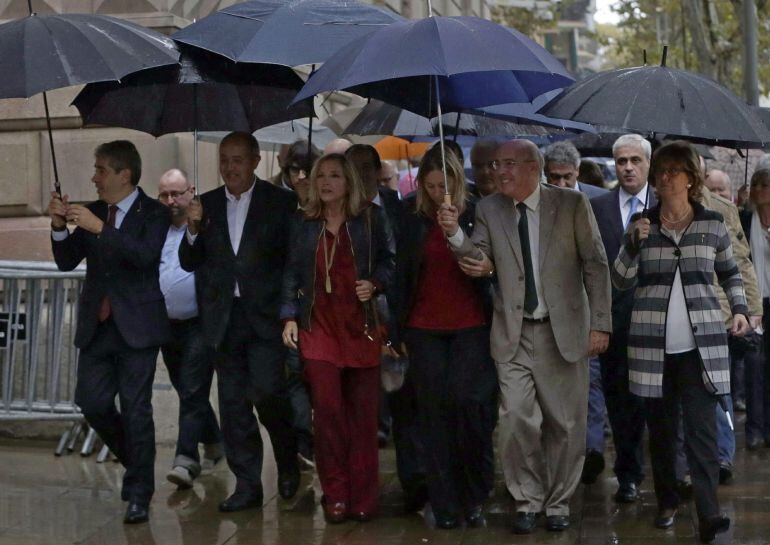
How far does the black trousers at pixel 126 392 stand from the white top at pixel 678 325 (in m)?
2.77

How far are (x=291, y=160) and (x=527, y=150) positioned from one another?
113 inches

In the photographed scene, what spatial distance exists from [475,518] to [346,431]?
840 millimetres

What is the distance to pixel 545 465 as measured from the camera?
790 cm

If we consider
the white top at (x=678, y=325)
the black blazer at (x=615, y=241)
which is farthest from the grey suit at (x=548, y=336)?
the black blazer at (x=615, y=241)

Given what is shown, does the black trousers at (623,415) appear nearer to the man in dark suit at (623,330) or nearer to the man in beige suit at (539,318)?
the man in dark suit at (623,330)

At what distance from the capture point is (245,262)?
8.34 m

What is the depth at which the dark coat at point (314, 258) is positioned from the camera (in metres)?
8.05

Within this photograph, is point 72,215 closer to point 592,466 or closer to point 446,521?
point 446,521

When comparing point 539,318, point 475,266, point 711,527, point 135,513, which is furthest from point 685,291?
point 135,513

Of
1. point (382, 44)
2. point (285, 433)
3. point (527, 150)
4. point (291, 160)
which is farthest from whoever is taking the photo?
point (291, 160)

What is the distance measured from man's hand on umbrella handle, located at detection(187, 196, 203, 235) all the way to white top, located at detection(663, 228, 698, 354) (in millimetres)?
2594

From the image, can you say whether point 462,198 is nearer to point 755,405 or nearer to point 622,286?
point 622,286

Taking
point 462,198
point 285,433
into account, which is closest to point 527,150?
point 462,198

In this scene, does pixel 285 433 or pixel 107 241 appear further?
pixel 285 433
